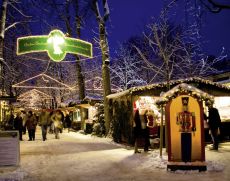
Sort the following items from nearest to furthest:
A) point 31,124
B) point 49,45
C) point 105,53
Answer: point 49,45 < point 105,53 < point 31,124

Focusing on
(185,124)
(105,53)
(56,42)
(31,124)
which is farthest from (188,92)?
(31,124)

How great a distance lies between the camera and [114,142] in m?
20.8

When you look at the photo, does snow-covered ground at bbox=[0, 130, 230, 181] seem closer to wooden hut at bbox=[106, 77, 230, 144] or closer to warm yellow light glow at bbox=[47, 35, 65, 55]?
wooden hut at bbox=[106, 77, 230, 144]

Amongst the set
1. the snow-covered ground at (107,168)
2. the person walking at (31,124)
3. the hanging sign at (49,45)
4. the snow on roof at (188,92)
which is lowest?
the snow-covered ground at (107,168)

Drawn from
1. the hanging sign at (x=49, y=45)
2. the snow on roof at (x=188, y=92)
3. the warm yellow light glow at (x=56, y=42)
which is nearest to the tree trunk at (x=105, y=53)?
the hanging sign at (x=49, y=45)

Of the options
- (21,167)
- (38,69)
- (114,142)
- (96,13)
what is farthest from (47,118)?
(38,69)

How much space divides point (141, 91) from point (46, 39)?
6.73 meters

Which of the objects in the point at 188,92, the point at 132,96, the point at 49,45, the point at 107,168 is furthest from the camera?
the point at 132,96

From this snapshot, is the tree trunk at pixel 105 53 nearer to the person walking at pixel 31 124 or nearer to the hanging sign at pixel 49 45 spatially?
the person walking at pixel 31 124

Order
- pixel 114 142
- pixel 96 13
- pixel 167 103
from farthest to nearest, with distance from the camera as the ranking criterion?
pixel 96 13, pixel 114 142, pixel 167 103

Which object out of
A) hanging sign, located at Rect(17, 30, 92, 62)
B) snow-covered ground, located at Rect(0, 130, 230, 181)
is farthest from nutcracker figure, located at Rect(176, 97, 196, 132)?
hanging sign, located at Rect(17, 30, 92, 62)

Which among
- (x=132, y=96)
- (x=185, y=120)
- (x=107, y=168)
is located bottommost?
(x=107, y=168)

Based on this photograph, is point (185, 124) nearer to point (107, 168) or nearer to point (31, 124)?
point (107, 168)

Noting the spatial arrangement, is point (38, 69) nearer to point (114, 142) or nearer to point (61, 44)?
point (114, 142)
